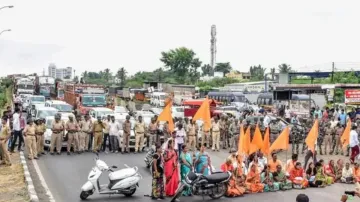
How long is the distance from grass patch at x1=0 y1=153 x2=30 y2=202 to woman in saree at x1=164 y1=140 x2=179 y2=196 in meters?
3.26

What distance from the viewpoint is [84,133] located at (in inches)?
774

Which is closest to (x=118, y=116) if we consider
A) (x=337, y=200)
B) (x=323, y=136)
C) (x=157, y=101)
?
(x=323, y=136)

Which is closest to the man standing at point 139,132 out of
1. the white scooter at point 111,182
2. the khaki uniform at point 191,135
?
the khaki uniform at point 191,135

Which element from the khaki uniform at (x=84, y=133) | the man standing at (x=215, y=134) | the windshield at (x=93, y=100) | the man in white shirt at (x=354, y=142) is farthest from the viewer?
the windshield at (x=93, y=100)

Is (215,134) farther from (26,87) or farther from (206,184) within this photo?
(26,87)

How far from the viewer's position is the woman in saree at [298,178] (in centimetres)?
1453

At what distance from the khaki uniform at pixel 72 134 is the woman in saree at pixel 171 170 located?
732 centimetres

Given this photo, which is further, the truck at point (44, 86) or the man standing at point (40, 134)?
the truck at point (44, 86)

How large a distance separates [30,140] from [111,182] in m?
6.40

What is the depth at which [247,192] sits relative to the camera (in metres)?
13.8

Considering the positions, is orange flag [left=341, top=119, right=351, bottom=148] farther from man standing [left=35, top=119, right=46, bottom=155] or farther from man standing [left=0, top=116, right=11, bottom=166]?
man standing [left=0, top=116, right=11, bottom=166]

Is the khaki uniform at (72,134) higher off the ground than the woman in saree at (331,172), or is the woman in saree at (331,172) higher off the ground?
the khaki uniform at (72,134)

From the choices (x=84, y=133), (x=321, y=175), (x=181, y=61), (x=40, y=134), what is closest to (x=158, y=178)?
(x=321, y=175)

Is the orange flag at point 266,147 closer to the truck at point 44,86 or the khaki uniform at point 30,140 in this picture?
the khaki uniform at point 30,140
